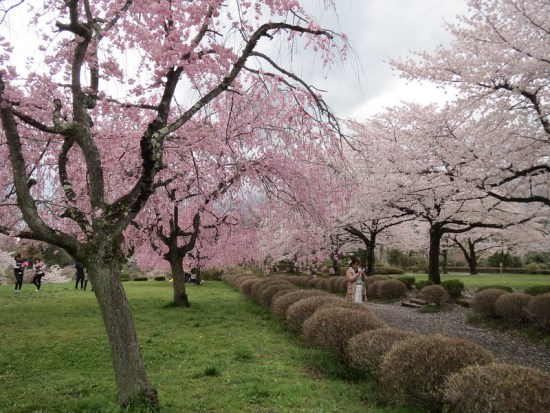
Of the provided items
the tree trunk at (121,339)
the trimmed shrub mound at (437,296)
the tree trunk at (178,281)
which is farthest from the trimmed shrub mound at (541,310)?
the tree trunk at (178,281)

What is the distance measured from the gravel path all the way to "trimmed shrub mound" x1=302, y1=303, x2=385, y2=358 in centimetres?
339

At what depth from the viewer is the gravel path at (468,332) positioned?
9.12m

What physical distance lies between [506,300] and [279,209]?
8.11 meters

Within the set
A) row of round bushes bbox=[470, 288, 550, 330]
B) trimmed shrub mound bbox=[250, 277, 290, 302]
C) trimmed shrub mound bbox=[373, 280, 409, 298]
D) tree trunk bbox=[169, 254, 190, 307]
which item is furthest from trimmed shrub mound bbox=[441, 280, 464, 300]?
tree trunk bbox=[169, 254, 190, 307]

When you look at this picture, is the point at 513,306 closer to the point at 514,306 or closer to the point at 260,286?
the point at 514,306

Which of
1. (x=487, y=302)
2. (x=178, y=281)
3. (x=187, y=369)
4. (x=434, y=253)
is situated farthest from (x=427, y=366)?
(x=434, y=253)

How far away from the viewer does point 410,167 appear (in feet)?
57.4

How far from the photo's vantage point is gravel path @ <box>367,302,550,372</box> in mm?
9125

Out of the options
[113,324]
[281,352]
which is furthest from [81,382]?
[281,352]

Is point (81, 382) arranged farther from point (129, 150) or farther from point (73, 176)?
point (73, 176)

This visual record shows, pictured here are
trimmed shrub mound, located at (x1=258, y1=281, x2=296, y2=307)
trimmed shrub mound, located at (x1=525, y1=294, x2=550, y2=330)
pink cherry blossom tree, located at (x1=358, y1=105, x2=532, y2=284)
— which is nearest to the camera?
trimmed shrub mound, located at (x1=525, y1=294, x2=550, y2=330)

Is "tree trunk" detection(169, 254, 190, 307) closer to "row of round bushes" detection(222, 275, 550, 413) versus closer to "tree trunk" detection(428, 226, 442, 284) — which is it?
"row of round bushes" detection(222, 275, 550, 413)

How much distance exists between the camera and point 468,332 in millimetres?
12219

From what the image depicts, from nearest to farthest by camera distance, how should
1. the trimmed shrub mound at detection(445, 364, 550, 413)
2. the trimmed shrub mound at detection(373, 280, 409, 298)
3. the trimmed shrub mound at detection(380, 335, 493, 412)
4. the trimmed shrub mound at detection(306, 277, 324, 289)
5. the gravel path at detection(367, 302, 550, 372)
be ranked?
the trimmed shrub mound at detection(445, 364, 550, 413)
the trimmed shrub mound at detection(380, 335, 493, 412)
the gravel path at detection(367, 302, 550, 372)
the trimmed shrub mound at detection(373, 280, 409, 298)
the trimmed shrub mound at detection(306, 277, 324, 289)
